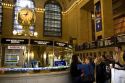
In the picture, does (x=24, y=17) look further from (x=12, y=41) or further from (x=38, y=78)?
(x=38, y=78)

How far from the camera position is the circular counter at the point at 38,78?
223 inches

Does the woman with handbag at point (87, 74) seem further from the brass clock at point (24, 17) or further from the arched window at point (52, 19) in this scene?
the arched window at point (52, 19)

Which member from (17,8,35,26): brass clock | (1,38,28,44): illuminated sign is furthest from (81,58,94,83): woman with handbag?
(17,8,35,26): brass clock

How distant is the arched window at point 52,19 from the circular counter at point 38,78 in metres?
16.6

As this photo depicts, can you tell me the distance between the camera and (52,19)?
23.2 m

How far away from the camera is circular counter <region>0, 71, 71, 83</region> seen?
5.67 m

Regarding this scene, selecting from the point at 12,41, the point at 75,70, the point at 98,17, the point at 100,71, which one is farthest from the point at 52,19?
the point at 75,70

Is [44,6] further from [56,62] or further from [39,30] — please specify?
[56,62]

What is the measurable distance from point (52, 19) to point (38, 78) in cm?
1766

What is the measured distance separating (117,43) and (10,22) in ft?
44.9

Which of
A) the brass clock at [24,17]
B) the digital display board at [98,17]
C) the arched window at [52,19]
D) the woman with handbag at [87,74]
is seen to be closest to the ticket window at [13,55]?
the brass clock at [24,17]

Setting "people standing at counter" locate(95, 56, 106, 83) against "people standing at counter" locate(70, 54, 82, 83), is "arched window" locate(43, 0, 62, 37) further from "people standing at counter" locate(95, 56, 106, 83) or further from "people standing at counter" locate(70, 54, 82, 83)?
"people standing at counter" locate(70, 54, 82, 83)

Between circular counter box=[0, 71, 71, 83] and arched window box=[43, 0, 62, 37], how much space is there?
16567 millimetres

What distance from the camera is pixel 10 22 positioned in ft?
69.9
